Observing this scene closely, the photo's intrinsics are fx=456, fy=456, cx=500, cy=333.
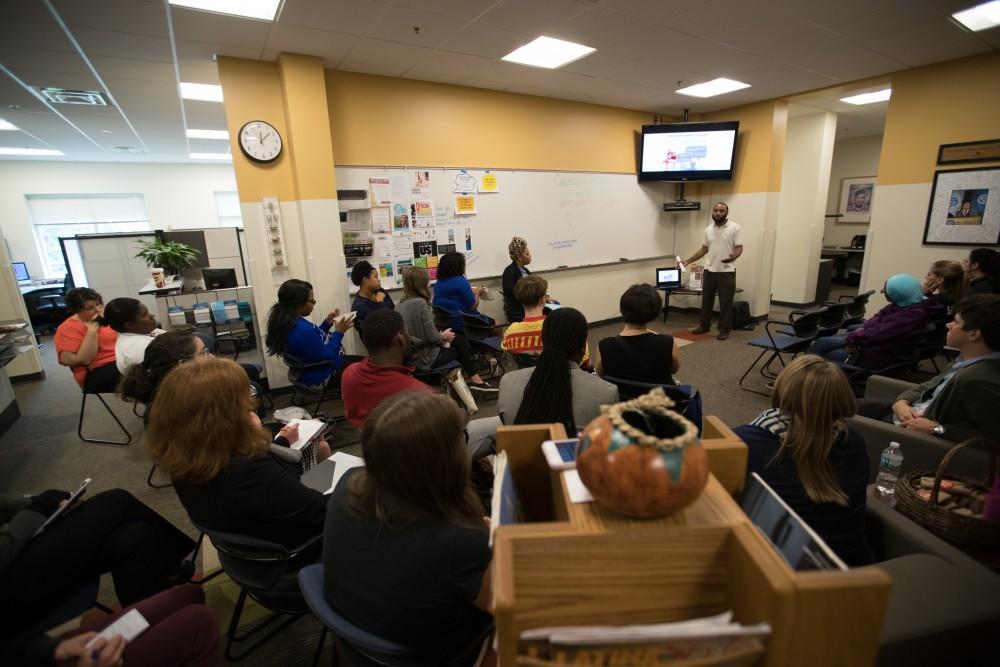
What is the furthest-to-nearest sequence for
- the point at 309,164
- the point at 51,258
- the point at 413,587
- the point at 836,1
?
the point at 51,258
the point at 309,164
the point at 836,1
the point at 413,587

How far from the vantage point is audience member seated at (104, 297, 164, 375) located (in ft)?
9.86

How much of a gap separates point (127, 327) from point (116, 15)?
1.94m

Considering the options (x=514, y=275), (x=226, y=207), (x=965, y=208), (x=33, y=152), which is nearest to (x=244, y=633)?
(x=514, y=275)

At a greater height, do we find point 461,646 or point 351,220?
Result: point 351,220

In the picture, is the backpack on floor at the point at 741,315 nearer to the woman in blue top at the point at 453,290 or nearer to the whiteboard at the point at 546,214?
the whiteboard at the point at 546,214

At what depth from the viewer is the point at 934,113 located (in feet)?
15.0

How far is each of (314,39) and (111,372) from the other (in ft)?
9.39

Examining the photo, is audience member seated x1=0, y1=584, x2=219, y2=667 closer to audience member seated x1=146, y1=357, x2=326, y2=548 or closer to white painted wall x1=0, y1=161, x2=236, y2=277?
audience member seated x1=146, y1=357, x2=326, y2=548

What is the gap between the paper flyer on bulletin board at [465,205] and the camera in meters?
4.83

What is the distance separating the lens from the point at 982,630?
112cm

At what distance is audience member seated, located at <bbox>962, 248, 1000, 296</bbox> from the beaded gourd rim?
14.3 feet

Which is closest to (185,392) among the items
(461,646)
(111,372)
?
(461,646)

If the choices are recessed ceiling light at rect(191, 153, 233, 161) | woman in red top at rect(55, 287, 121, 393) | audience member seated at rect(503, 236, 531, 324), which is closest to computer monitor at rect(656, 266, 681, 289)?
audience member seated at rect(503, 236, 531, 324)

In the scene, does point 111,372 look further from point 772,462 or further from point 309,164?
point 772,462
